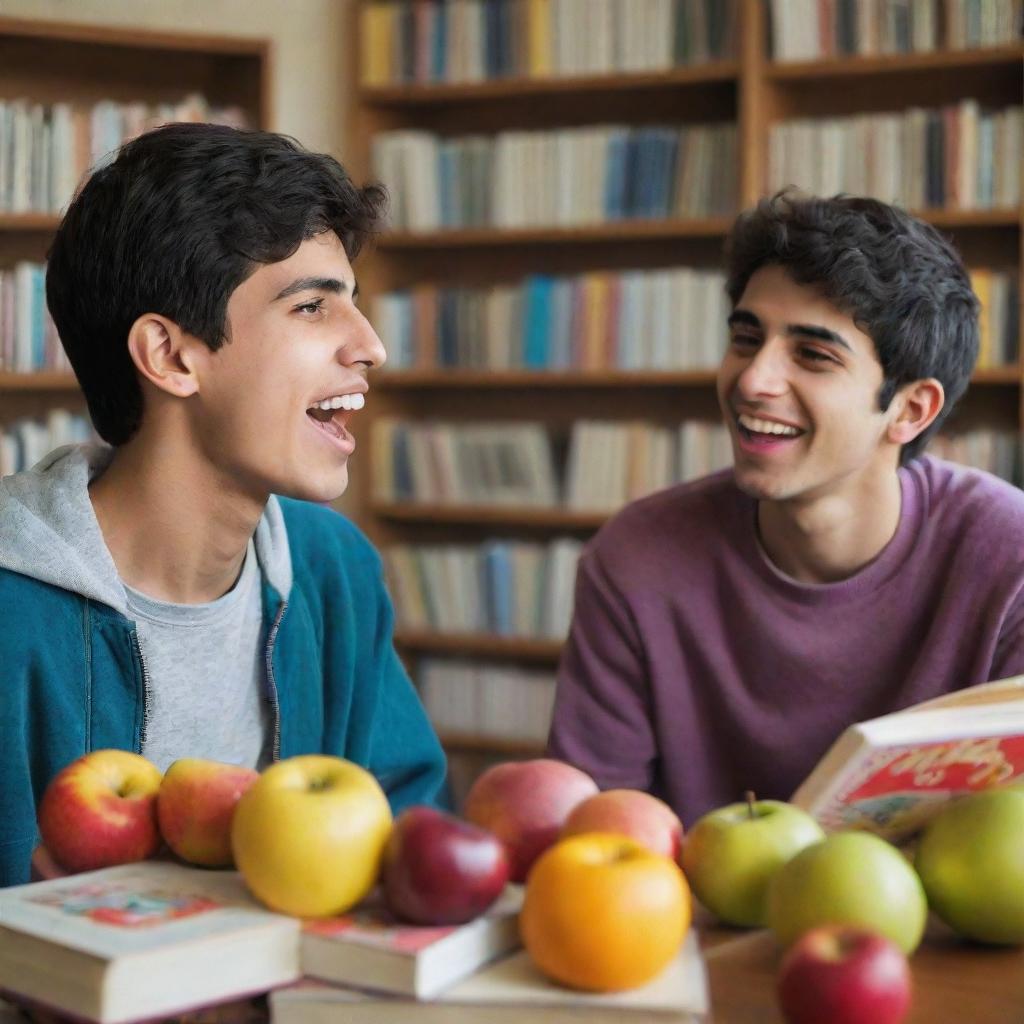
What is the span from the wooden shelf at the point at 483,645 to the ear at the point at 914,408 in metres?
1.99

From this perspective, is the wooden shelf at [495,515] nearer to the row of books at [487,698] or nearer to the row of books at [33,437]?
the row of books at [487,698]

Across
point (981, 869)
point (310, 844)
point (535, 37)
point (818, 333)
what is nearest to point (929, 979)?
point (981, 869)

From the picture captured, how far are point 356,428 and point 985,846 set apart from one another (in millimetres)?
3265

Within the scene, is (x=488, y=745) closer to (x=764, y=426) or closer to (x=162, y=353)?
(x=764, y=426)

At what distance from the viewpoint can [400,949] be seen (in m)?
0.85

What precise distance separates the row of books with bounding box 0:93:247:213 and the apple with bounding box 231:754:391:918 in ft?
9.86

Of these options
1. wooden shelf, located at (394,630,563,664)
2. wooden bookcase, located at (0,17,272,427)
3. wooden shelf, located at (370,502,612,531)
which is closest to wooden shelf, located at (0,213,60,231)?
wooden bookcase, located at (0,17,272,427)

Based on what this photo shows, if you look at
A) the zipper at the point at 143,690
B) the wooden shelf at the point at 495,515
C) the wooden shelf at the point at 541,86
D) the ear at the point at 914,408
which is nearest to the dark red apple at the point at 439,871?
the zipper at the point at 143,690

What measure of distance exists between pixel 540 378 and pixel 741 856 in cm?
299

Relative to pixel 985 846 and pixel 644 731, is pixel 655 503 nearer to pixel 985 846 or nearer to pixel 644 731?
pixel 644 731

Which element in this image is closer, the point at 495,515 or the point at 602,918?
the point at 602,918

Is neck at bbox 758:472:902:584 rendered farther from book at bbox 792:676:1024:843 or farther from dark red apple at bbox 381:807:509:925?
dark red apple at bbox 381:807:509:925

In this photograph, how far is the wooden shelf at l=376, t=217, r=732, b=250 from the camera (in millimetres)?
3746

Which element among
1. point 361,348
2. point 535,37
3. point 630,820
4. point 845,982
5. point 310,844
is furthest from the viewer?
point 535,37
